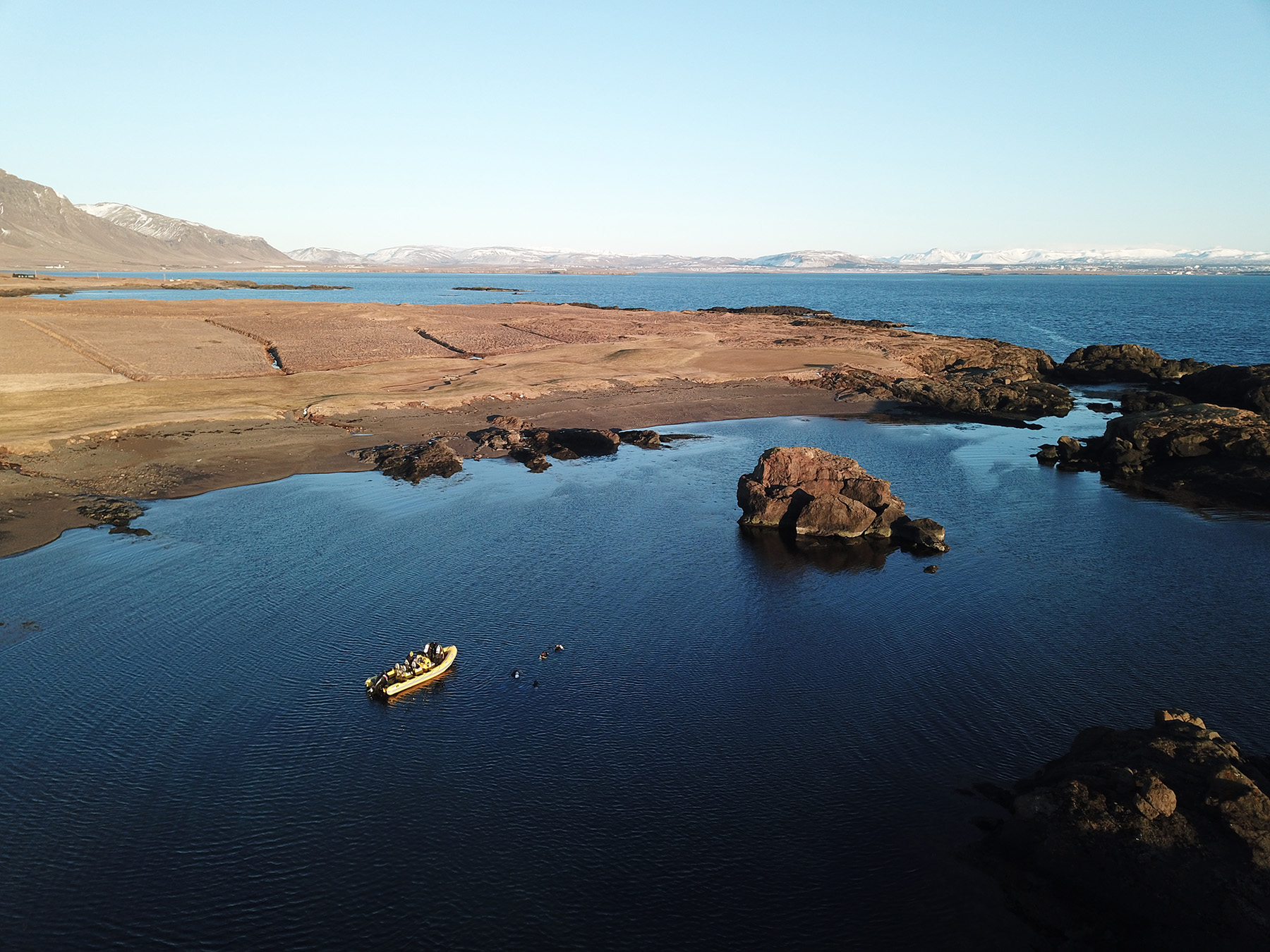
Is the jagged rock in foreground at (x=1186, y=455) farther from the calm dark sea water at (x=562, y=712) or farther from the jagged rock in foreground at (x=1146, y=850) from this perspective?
the jagged rock in foreground at (x=1146, y=850)

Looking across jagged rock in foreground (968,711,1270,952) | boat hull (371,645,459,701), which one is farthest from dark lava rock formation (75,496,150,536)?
jagged rock in foreground (968,711,1270,952)

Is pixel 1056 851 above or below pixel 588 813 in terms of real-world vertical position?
above

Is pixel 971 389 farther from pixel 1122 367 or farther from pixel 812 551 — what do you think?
pixel 812 551

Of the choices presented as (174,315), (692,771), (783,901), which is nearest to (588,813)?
(692,771)

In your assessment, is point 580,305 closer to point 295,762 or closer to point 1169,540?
point 1169,540

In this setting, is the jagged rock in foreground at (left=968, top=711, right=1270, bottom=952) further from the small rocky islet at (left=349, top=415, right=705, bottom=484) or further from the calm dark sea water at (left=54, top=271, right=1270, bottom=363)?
the calm dark sea water at (left=54, top=271, right=1270, bottom=363)

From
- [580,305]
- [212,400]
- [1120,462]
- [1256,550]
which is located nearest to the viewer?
[1256,550]
